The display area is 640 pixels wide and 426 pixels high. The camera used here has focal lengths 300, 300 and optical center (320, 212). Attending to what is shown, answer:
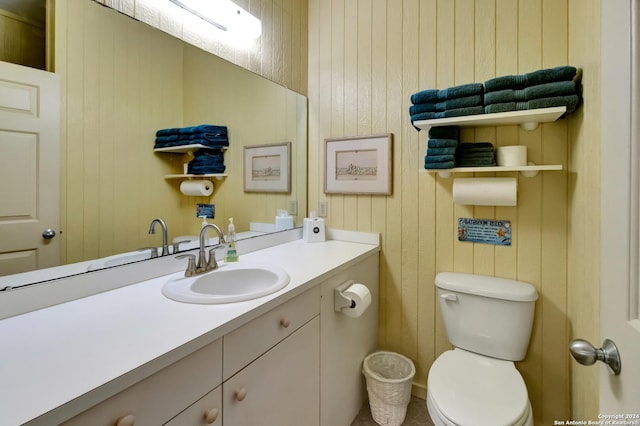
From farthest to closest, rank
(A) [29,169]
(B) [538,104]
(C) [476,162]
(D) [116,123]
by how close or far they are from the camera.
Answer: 1. (C) [476,162]
2. (B) [538,104]
3. (D) [116,123]
4. (A) [29,169]

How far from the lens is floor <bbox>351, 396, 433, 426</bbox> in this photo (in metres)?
1.59

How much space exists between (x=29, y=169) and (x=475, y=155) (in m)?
1.77

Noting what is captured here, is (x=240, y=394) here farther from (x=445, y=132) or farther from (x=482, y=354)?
(x=445, y=132)

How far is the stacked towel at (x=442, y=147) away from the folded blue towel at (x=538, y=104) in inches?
7.5

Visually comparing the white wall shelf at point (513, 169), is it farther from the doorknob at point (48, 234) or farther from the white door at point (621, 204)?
the doorknob at point (48, 234)

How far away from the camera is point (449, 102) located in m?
1.43

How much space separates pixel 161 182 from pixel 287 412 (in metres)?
1.05

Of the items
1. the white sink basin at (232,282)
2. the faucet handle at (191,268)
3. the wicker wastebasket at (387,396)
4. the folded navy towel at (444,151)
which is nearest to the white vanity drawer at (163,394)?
the white sink basin at (232,282)

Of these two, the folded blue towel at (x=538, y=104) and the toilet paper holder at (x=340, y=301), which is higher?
the folded blue towel at (x=538, y=104)

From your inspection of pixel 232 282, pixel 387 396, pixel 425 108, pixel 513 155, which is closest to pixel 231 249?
pixel 232 282

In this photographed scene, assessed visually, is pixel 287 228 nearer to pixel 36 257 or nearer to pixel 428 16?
pixel 36 257

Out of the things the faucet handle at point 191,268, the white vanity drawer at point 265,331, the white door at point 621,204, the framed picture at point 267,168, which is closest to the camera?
the white door at point 621,204

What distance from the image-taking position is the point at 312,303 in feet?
3.99

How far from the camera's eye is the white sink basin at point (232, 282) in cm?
106
